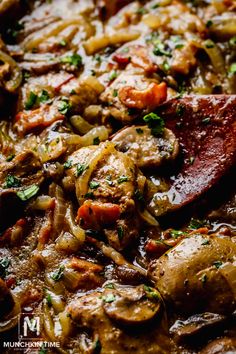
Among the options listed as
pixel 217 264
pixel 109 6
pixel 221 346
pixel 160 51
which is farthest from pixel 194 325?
pixel 109 6

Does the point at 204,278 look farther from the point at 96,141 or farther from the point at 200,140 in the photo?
the point at 96,141

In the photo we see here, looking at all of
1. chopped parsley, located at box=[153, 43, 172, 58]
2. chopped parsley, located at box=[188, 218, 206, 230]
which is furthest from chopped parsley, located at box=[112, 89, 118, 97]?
chopped parsley, located at box=[188, 218, 206, 230]

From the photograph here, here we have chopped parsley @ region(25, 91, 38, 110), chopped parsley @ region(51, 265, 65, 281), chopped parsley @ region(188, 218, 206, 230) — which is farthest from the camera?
chopped parsley @ region(25, 91, 38, 110)

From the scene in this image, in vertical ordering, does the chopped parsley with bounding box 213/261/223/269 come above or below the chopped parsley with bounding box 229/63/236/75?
below

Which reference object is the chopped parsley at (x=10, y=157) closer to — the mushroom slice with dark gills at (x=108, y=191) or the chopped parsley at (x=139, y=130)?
the mushroom slice with dark gills at (x=108, y=191)

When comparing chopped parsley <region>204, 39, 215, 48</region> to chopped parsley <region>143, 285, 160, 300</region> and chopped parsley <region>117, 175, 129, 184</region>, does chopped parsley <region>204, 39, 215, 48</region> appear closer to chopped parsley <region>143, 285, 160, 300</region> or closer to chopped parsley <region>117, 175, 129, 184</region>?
chopped parsley <region>117, 175, 129, 184</region>

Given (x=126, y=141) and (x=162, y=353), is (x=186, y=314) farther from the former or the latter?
(x=126, y=141)
